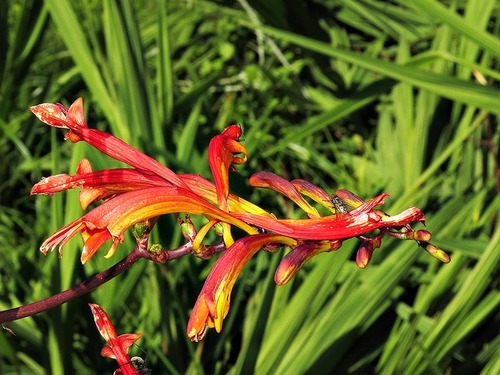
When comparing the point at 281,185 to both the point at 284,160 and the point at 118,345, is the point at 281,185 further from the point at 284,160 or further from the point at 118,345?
the point at 284,160

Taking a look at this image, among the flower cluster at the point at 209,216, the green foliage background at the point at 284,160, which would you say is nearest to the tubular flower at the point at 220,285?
the flower cluster at the point at 209,216

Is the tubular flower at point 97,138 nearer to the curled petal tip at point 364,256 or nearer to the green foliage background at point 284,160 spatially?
the curled petal tip at point 364,256

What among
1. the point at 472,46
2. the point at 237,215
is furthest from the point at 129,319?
the point at 237,215

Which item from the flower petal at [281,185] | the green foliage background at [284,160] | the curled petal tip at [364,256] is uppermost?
the flower petal at [281,185]

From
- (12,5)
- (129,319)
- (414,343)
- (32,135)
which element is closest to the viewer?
(414,343)

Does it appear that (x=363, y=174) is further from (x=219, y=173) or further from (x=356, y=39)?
(x=219, y=173)

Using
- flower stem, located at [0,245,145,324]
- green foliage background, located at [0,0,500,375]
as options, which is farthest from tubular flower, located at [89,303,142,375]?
green foliage background, located at [0,0,500,375]
